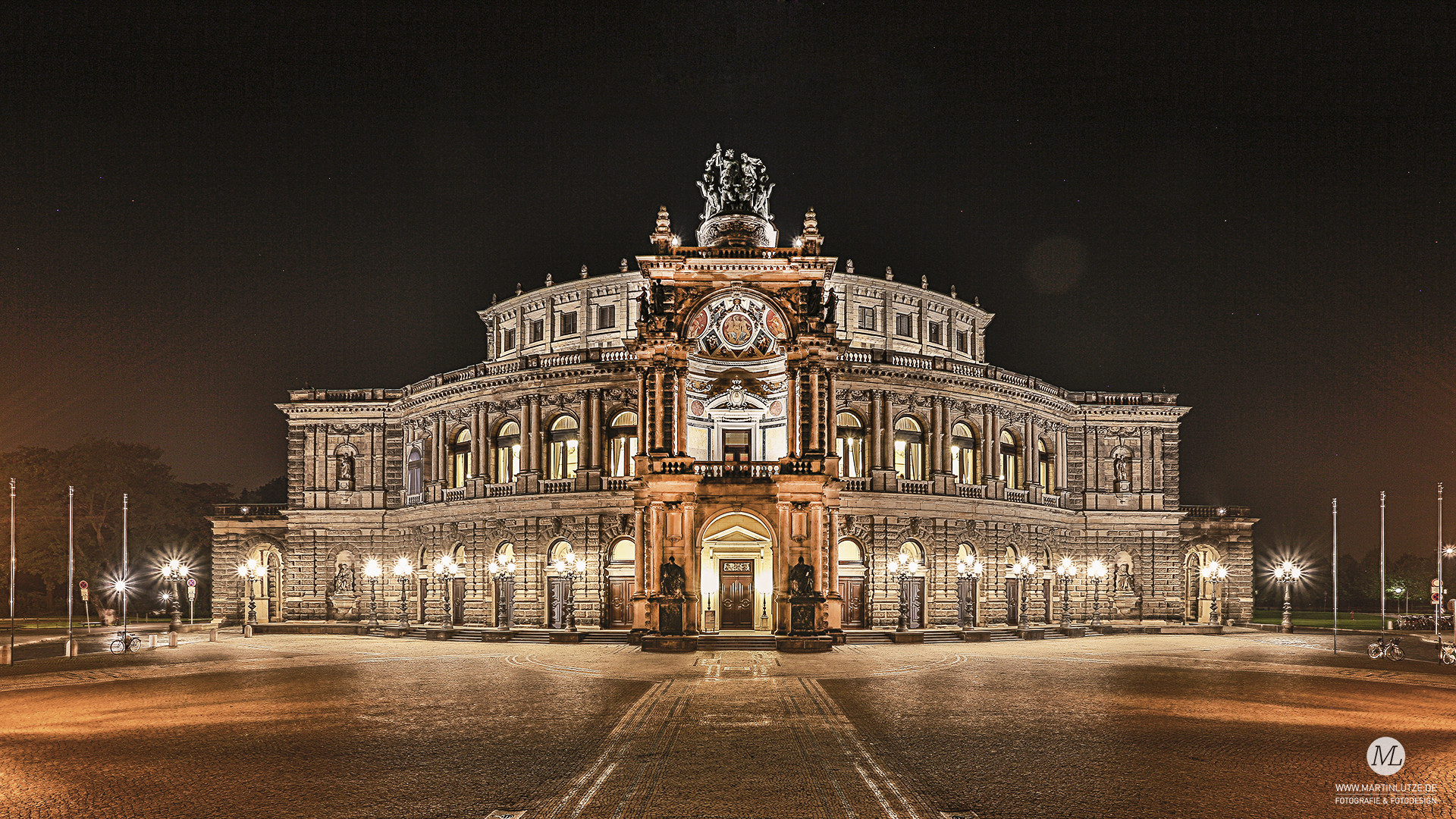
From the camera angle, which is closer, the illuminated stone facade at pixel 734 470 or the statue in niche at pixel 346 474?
the illuminated stone facade at pixel 734 470

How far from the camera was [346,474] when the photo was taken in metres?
66.9

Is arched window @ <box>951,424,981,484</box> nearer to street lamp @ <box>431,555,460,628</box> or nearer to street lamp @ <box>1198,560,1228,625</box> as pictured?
street lamp @ <box>1198,560,1228,625</box>

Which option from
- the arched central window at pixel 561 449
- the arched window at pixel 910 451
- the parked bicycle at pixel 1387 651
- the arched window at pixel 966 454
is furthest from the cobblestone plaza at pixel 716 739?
the arched window at pixel 966 454

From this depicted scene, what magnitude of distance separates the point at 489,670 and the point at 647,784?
20.4 metres

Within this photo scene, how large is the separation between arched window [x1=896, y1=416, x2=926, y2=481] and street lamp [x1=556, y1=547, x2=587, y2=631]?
1830cm

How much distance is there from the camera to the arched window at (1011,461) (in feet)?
206

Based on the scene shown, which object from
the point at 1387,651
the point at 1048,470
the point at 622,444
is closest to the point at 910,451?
the point at 1048,470

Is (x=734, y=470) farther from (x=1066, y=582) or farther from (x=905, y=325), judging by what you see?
(x=1066, y=582)

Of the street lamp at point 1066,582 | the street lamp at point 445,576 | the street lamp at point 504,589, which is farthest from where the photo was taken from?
the street lamp at point 1066,582

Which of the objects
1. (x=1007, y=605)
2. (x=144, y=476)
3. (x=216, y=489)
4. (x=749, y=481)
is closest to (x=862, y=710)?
(x=749, y=481)

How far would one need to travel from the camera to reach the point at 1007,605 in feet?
196

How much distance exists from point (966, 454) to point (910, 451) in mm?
4126

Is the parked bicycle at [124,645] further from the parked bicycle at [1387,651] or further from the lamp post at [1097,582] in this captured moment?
the lamp post at [1097,582]

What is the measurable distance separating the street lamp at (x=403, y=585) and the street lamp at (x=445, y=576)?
179cm
